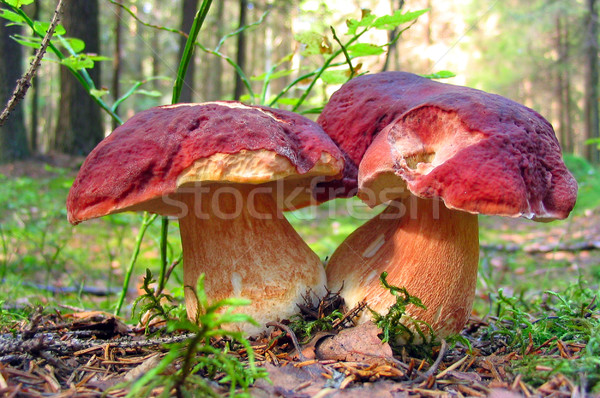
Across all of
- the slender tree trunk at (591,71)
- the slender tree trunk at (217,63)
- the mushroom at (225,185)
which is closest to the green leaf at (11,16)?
the mushroom at (225,185)

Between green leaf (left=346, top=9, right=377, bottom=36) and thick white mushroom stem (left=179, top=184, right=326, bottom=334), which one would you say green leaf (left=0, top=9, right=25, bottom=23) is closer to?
thick white mushroom stem (left=179, top=184, right=326, bottom=334)

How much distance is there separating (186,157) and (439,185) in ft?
3.27

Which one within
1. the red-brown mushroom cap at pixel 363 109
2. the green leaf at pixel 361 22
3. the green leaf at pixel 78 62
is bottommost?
the red-brown mushroom cap at pixel 363 109

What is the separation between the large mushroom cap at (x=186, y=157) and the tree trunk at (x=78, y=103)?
20.5 feet

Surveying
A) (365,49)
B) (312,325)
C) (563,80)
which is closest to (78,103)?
(365,49)

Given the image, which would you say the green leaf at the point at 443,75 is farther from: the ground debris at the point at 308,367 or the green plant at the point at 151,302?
the green plant at the point at 151,302

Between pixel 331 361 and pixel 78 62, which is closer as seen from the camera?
pixel 331 361

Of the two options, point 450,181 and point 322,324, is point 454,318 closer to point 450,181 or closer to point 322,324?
point 322,324

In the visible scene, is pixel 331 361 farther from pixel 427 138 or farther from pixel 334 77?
pixel 334 77

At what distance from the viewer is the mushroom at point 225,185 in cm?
158

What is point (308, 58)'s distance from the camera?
12.1 metres

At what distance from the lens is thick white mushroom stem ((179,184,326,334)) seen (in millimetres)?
1948

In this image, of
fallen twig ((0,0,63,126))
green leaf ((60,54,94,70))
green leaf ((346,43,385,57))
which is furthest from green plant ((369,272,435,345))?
green leaf ((60,54,94,70))

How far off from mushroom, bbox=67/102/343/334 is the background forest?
235 inches
